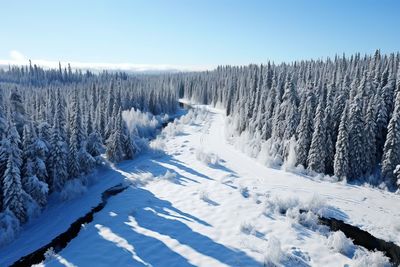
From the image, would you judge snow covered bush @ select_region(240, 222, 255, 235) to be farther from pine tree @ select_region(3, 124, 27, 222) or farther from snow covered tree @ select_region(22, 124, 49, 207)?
pine tree @ select_region(3, 124, 27, 222)

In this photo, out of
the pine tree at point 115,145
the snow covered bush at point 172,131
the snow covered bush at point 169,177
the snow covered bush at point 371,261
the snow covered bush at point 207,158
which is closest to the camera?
the snow covered bush at point 371,261

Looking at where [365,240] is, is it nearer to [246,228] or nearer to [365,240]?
[365,240]

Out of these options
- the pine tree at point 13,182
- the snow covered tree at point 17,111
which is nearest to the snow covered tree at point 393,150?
the pine tree at point 13,182

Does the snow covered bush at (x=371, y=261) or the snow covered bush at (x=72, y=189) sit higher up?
the snow covered bush at (x=371, y=261)

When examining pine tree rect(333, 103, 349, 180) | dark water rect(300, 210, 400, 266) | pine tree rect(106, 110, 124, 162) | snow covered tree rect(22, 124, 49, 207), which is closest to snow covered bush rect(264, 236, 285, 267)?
dark water rect(300, 210, 400, 266)

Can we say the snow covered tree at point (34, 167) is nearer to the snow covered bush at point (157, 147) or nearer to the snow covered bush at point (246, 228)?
the snow covered bush at point (246, 228)

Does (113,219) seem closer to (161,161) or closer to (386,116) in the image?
(161,161)

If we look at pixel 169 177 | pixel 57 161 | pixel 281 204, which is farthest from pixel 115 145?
pixel 281 204
